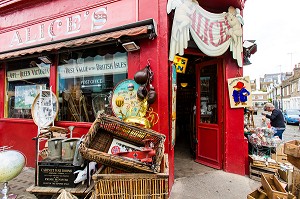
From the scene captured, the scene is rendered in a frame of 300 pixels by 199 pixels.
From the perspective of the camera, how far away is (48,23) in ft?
15.2

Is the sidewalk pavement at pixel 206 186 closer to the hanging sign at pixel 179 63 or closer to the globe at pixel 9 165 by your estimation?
the globe at pixel 9 165

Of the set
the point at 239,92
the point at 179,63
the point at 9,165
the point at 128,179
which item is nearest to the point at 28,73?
the point at 9,165

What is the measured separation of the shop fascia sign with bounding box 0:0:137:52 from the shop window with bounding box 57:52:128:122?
0.69 meters

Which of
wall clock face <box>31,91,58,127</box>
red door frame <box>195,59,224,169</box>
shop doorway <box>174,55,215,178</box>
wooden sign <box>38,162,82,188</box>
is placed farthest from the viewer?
shop doorway <box>174,55,215,178</box>

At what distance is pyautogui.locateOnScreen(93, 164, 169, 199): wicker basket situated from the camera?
2.07m

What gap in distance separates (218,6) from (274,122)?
4329mm

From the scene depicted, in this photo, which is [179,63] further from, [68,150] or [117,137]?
[68,150]

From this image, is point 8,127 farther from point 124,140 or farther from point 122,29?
point 122,29

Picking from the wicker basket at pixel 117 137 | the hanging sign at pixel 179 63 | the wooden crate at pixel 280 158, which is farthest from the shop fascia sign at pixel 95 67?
the wooden crate at pixel 280 158

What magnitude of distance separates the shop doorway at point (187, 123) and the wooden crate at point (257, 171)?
0.91 meters

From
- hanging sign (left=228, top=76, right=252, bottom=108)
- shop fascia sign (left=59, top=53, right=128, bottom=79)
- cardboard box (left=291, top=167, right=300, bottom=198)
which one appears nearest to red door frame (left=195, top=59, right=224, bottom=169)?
hanging sign (left=228, top=76, right=252, bottom=108)

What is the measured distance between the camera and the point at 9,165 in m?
2.88

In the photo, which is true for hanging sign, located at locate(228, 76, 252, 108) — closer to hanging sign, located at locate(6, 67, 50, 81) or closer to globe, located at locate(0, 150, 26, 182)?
globe, located at locate(0, 150, 26, 182)

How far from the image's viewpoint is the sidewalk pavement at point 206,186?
3199 millimetres
